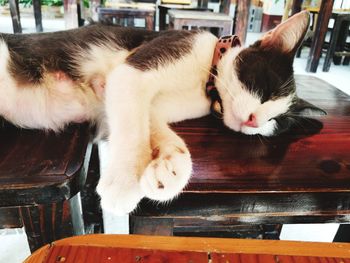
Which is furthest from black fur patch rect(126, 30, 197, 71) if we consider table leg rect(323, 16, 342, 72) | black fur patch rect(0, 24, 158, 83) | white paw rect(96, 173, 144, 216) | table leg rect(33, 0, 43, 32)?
table leg rect(33, 0, 43, 32)

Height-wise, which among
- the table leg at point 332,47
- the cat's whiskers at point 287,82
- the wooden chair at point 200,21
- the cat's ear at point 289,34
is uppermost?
the cat's ear at point 289,34

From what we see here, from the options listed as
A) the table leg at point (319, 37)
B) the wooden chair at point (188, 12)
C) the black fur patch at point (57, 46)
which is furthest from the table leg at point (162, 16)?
the black fur patch at point (57, 46)

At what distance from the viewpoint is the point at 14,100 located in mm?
764

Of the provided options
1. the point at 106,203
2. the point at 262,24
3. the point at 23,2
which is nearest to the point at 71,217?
the point at 106,203

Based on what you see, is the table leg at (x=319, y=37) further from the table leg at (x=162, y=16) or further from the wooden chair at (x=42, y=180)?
the wooden chair at (x=42, y=180)

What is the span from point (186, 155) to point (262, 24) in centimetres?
654

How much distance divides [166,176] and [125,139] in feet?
0.50

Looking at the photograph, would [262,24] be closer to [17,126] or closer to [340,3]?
[340,3]

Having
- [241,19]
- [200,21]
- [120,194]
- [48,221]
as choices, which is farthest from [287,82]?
[241,19]

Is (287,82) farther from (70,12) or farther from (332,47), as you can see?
(332,47)

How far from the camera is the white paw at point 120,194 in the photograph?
1.73 feet

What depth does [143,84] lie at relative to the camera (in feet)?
2.45

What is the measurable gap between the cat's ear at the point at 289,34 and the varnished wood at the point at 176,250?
1.83 feet

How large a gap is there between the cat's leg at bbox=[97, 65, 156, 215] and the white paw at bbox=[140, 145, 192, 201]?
0.09 feet
